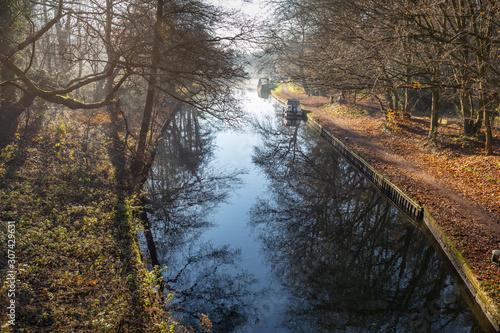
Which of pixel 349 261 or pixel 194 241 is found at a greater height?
pixel 194 241

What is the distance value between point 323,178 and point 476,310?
10594 millimetres

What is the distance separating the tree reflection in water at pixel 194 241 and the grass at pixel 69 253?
1.21m

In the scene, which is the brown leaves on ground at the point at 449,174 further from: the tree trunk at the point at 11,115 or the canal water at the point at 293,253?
the tree trunk at the point at 11,115

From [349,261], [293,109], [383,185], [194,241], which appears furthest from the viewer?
[293,109]

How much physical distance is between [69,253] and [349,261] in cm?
815

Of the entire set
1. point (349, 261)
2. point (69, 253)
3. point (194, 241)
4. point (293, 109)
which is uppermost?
point (293, 109)

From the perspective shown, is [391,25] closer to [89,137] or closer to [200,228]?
[200,228]

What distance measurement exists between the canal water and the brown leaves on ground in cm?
112

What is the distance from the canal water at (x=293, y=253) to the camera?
27.0 feet

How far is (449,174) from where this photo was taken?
14.5 metres

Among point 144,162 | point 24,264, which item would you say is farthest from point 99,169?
point 24,264

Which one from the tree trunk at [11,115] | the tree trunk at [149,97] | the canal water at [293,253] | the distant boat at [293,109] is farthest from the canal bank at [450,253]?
the distant boat at [293,109]

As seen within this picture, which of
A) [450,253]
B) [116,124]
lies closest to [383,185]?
[450,253]

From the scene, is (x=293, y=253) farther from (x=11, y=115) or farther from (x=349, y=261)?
(x=11, y=115)
